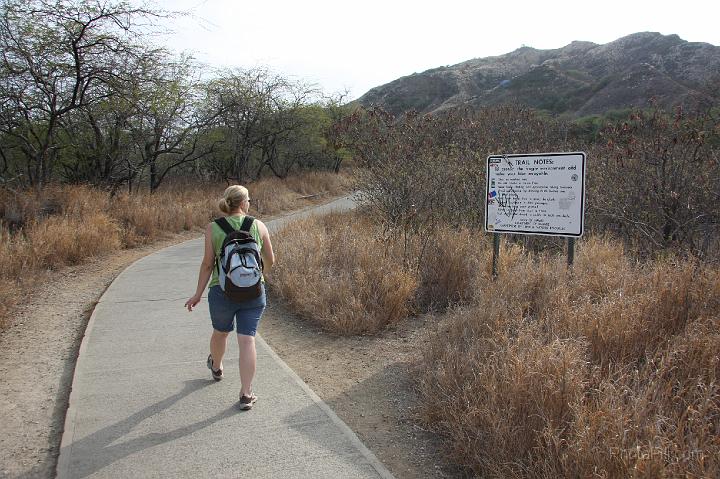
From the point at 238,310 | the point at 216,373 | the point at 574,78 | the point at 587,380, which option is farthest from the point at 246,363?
the point at 574,78

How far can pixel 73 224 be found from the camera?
1100 cm

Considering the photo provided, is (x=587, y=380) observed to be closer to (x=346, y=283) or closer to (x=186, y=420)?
(x=186, y=420)

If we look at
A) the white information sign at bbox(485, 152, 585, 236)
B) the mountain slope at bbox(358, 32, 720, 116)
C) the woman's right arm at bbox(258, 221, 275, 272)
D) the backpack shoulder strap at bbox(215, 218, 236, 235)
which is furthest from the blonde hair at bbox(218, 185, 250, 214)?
the mountain slope at bbox(358, 32, 720, 116)

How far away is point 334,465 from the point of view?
3428 millimetres

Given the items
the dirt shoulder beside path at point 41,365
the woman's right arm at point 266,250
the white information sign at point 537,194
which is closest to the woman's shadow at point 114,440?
the dirt shoulder beside path at point 41,365

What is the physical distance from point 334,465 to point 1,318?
4809 mm

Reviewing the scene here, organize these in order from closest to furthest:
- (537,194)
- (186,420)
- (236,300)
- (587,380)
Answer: (587,380)
(186,420)
(236,300)
(537,194)

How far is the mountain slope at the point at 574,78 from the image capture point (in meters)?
49.0

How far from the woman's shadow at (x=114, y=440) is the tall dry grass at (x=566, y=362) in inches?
64.4

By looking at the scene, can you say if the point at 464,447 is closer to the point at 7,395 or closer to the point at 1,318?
the point at 7,395

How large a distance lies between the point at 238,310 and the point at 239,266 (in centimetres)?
41

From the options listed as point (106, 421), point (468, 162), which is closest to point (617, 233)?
point (468, 162)

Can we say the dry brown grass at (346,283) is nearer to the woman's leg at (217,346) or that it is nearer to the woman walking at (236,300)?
the woman's leg at (217,346)

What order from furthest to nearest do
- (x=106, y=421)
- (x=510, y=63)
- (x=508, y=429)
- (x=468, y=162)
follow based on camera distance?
(x=510, y=63) < (x=468, y=162) < (x=106, y=421) < (x=508, y=429)
